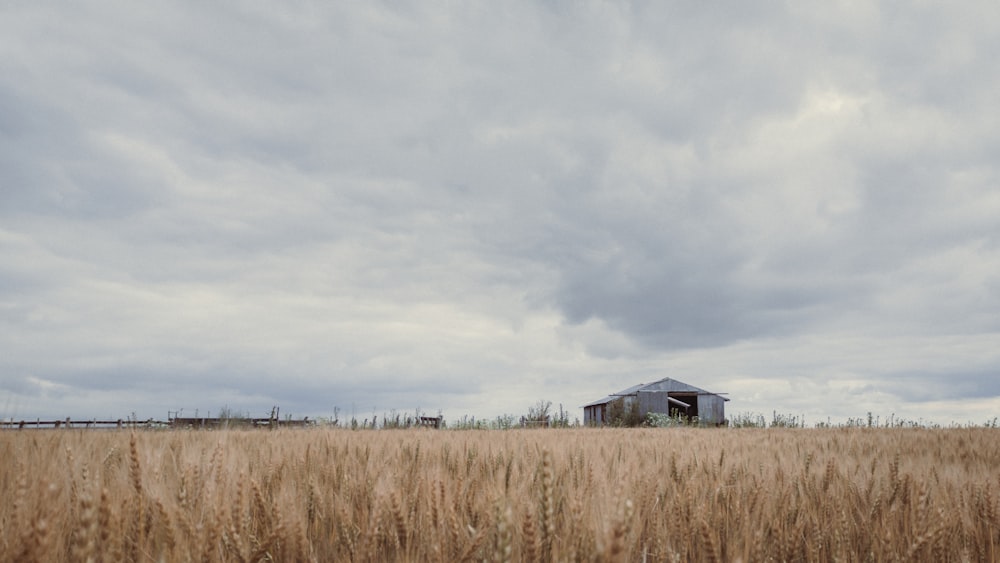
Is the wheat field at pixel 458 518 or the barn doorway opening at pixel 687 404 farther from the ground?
the wheat field at pixel 458 518

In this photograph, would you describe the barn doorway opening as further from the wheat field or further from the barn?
the wheat field

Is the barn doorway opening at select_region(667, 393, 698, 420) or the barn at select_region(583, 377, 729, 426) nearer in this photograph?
the barn at select_region(583, 377, 729, 426)

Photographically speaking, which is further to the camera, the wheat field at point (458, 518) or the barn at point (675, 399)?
the barn at point (675, 399)

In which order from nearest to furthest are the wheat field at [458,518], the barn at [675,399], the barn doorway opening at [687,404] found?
the wheat field at [458,518] → the barn at [675,399] → the barn doorway opening at [687,404]

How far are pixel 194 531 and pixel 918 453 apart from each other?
26.5ft

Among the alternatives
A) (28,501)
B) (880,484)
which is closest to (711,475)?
(880,484)

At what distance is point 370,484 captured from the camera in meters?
2.88

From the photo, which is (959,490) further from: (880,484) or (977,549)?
(977,549)

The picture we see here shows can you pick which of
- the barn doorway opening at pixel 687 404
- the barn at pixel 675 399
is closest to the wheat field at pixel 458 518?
the barn at pixel 675 399

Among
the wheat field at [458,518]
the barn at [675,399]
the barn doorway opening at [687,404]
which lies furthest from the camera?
the barn doorway opening at [687,404]

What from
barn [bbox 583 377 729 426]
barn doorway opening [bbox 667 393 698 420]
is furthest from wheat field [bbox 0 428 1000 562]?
barn doorway opening [bbox 667 393 698 420]

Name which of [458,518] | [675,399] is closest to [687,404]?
[675,399]

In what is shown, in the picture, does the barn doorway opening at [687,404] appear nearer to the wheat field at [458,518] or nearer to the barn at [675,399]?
the barn at [675,399]

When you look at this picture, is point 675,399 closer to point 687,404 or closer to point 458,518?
point 687,404
